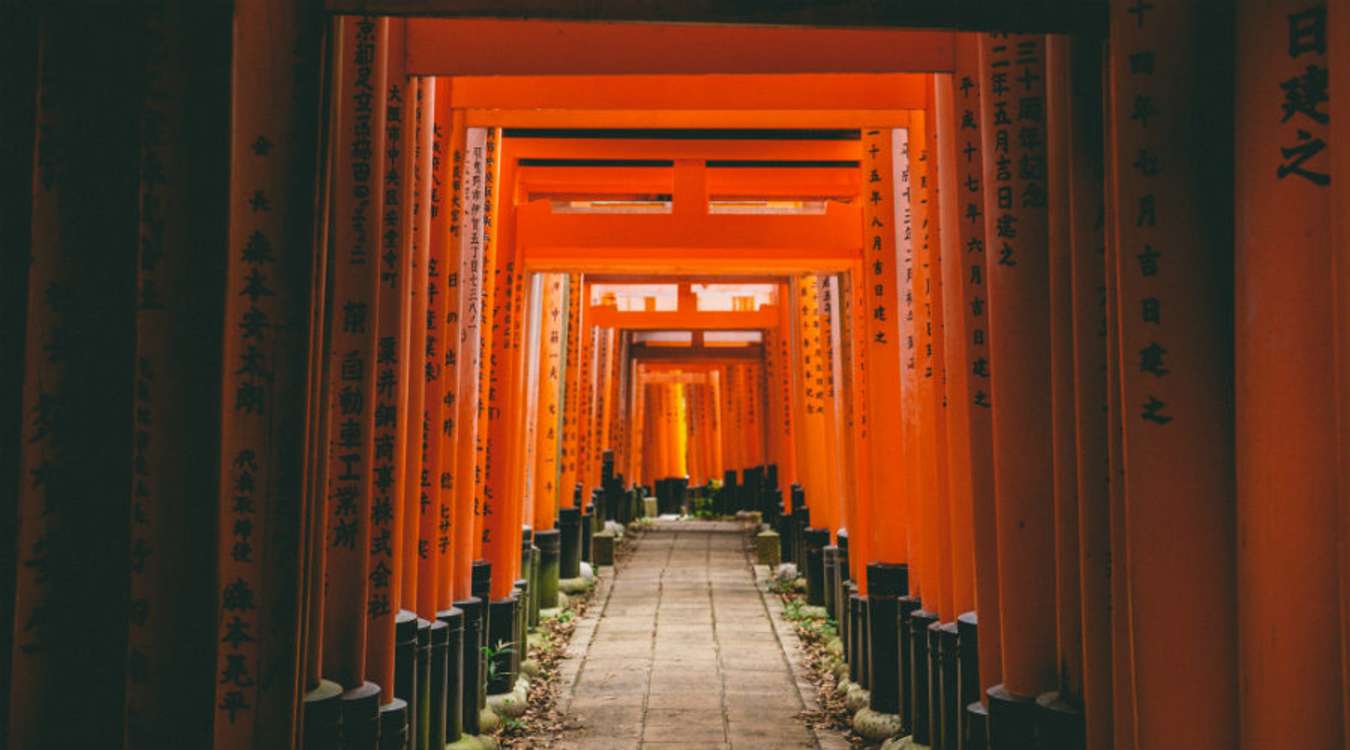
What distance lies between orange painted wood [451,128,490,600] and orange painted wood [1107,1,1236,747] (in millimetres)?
4236

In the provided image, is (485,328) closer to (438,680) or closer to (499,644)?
(499,644)

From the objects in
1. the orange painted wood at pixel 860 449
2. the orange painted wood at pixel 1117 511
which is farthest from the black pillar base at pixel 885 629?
the orange painted wood at pixel 1117 511

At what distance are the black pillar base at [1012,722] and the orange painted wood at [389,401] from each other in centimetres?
223

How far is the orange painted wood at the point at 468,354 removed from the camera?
6273 mm

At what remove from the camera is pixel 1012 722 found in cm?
349

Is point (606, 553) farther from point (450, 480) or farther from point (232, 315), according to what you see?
point (232, 315)

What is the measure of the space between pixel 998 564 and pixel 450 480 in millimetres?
3073

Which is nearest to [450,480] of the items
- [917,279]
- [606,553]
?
[917,279]

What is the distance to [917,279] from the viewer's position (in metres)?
5.60

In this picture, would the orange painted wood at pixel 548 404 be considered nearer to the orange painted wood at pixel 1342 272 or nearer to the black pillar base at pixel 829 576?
the black pillar base at pixel 829 576

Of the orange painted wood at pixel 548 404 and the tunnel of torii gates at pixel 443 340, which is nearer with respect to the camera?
the tunnel of torii gates at pixel 443 340

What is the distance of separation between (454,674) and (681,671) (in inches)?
119

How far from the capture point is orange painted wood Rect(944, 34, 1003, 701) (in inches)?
152

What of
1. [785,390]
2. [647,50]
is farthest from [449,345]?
[785,390]
